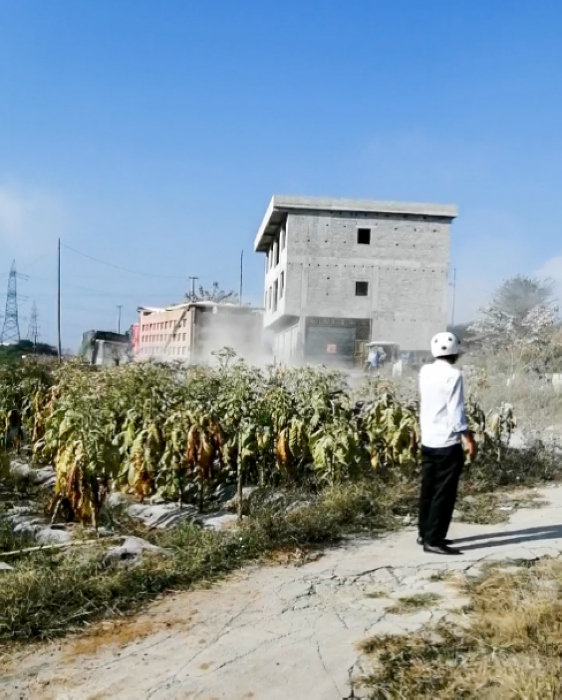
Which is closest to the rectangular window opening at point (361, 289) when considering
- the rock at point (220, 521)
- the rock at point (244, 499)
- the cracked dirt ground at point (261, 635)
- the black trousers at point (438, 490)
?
the rock at point (244, 499)

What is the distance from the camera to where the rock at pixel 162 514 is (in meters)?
5.21

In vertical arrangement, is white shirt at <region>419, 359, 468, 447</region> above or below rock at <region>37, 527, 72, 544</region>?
above

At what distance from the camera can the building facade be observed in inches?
943

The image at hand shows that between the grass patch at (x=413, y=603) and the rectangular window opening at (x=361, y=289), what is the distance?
26.8 m

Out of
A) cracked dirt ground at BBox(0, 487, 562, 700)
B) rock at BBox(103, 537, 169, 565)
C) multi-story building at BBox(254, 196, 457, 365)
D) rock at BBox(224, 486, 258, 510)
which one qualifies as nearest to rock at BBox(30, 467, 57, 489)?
rock at BBox(224, 486, 258, 510)

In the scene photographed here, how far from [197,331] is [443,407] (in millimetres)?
19695

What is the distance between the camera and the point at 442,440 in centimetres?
464

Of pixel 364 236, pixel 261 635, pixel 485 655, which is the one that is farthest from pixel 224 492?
pixel 364 236

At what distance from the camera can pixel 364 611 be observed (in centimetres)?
344

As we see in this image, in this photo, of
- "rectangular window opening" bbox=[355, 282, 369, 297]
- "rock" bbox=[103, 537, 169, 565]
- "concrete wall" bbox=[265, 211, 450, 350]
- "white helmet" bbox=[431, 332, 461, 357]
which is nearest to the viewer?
"rock" bbox=[103, 537, 169, 565]

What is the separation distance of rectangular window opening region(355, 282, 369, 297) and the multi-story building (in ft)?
0.15

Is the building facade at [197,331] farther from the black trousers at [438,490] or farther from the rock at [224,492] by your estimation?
the black trousers at [438,490]

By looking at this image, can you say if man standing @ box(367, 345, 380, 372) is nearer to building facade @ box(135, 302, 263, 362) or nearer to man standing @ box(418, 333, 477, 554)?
building facade @ box(135, 302, 263, 362)

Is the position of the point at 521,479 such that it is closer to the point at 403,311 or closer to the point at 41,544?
the point at 41,544
